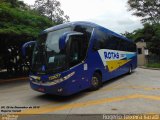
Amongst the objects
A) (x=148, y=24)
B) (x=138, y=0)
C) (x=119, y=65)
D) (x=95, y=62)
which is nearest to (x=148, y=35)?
(x=148, y=24)

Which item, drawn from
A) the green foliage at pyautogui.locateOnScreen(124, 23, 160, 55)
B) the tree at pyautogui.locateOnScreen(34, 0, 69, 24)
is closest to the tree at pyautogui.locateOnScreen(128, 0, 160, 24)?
the green foliage at pyautogui.locateOnScreen(124, 23, 160, 55)

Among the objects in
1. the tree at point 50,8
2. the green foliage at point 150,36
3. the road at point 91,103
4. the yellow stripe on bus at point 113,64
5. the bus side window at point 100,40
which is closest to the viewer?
the road at point 91,103

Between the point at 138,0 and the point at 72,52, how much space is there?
3346 cm

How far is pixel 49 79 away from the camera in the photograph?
330 inches

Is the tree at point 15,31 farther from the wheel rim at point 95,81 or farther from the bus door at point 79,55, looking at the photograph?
the wheel rim at point 95,81

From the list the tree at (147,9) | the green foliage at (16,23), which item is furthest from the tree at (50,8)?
the green foliage at (16,23)

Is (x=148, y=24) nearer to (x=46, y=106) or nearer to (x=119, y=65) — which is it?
(x=119, y=65)

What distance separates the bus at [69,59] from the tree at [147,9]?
97.0ft

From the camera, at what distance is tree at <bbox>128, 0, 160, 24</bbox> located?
37969mm

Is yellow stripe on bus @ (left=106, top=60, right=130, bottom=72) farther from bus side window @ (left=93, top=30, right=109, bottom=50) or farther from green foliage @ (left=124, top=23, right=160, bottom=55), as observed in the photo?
green foliage @ (left=124, top=23, right=160, bottom=55)

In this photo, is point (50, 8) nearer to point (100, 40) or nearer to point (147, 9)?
point (147, 9)

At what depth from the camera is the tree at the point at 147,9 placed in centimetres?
3797

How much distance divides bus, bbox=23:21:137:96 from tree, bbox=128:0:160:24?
29.6m

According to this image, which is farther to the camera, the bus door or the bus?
the bus door
